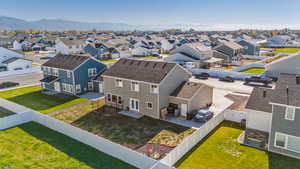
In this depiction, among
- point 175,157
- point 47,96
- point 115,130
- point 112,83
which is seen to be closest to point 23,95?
point 47,96

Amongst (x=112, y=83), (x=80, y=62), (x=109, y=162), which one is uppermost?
(x=80, y=62)

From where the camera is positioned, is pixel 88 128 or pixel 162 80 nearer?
pixel 88 128

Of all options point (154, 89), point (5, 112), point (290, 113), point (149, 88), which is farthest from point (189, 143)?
point (5, 112)

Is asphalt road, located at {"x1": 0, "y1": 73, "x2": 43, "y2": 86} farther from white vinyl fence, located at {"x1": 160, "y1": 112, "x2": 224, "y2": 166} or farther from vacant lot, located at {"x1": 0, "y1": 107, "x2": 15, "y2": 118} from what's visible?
white vinyl fence, located at {"x1": 160, "y1": 112, "x2": 224, "y2": 166}

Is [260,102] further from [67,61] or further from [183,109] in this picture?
[67,61]

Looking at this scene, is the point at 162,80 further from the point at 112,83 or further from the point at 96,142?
the point at 96,142

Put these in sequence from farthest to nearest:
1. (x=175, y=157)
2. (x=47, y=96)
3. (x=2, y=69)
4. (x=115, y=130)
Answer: (x=2, y=69), (x=47, y=96), (x=115, y=130), (x=175, y=157)
